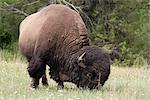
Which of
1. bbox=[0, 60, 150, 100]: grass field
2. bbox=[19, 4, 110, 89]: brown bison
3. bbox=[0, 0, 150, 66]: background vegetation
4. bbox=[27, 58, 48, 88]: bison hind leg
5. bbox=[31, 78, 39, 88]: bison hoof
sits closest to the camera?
bbox=[0, 60, 150, 100]: grass field

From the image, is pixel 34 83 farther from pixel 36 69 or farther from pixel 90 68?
pixel 90 68

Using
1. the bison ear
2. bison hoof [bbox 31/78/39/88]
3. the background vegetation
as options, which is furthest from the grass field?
the background vegetation

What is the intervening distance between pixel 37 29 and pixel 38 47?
1.99 feet

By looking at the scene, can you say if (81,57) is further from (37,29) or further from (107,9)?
(107,9)

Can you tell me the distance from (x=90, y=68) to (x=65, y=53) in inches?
32.2

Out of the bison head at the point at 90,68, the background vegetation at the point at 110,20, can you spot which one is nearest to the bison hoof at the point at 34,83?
the bison head at the point at 90,68

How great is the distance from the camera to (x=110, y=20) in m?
31.6

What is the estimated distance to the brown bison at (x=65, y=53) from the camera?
33.7ft

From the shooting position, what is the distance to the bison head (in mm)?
10133

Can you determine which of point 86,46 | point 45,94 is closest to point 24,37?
point 86,46

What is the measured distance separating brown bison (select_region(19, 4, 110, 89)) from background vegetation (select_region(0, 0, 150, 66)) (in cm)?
1924

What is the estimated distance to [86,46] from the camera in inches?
421

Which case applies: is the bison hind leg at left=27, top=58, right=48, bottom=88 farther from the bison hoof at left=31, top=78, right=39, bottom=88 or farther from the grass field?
the grass field

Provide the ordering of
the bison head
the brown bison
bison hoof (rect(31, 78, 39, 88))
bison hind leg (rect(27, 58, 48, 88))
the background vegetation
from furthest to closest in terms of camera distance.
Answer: the background vegetation < bison hoof (rect(31, 78, 39, 88)) < bison hind leg (rect(27, 58, 48, 88)) < the brown bison < the bison head
